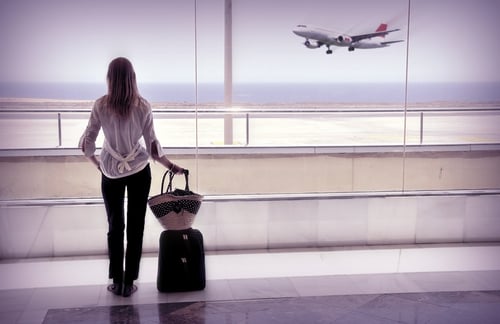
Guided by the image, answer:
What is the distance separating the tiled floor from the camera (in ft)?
13.1

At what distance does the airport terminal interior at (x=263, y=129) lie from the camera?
5.25 metres

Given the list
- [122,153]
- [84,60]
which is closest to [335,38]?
[84,60]

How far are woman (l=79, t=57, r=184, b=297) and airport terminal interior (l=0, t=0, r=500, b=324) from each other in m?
0.37

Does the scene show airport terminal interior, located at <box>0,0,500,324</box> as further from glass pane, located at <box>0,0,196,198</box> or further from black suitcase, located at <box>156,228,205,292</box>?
black suitcase, located at <box>156,228,205,292</box>

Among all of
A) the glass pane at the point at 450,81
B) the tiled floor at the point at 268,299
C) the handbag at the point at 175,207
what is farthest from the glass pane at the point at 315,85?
the tiled floor at the point at 268,299

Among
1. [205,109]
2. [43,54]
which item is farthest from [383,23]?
[43,54]

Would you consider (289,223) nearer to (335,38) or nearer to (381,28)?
(335,38)

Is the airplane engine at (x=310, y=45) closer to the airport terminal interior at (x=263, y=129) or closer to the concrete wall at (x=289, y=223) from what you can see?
the airport terminal interior at (x=263, y=129)

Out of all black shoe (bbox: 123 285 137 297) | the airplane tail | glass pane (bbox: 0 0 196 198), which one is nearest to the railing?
glass pane (bbox: 0 0 196 198)

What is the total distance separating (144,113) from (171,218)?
2.56ft

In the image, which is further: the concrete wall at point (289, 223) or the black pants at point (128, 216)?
the concrete wall at point (289, 223)

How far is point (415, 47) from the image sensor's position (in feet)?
19.6

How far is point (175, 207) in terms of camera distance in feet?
14.7

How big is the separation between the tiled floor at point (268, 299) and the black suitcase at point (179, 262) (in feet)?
0.24
